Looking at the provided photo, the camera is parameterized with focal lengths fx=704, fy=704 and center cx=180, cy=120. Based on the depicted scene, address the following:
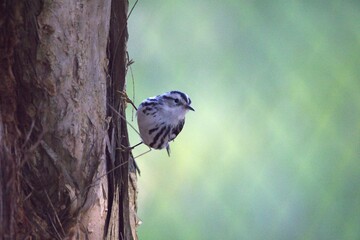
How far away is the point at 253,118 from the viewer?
408 centimetres

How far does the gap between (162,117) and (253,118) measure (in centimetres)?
66

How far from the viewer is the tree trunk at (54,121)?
2268mm

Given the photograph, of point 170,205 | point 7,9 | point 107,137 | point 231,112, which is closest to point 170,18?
point 231,112

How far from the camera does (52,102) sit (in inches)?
93.4

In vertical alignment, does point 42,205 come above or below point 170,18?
below

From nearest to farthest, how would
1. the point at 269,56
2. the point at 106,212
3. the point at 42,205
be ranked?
1. the point at 42,205
2. the point at 106,212
3. the point at 269,56

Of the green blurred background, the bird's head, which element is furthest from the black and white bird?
the green blurred background

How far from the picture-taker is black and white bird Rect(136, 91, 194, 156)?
3.59m

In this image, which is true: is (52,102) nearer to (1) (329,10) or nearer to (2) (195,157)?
(2) (195,157)

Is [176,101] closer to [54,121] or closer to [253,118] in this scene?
[253,118]

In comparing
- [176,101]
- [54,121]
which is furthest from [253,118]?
[54,121]

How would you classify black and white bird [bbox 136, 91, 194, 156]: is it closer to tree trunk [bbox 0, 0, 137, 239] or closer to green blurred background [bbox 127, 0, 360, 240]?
green blurred background [bbox 127, 0, 360, 240]

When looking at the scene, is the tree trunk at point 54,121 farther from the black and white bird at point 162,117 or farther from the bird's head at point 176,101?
the bird's head at point 176,101

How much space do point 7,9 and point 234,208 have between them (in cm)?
210
